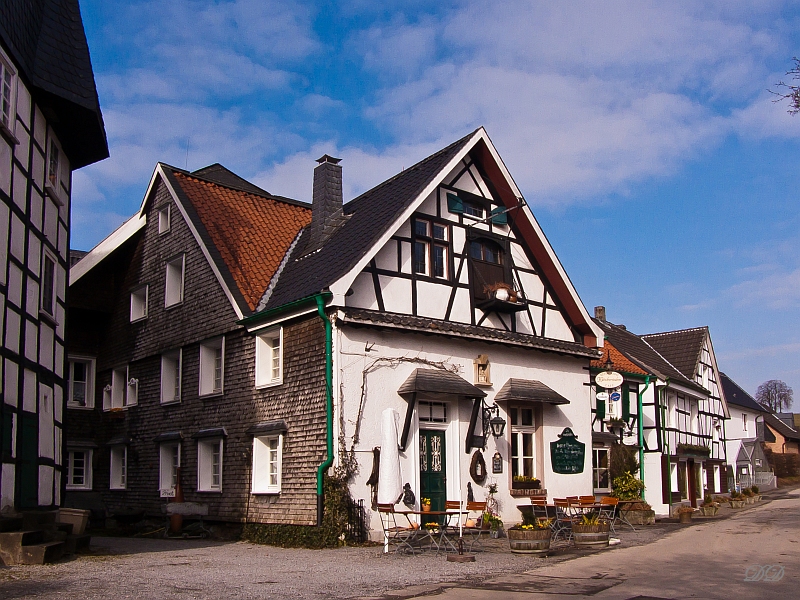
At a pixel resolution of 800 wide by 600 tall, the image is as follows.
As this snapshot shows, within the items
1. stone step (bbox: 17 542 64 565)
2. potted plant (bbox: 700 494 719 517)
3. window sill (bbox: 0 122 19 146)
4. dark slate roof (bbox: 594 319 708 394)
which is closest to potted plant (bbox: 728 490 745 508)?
dark slate roof (bbox: 594 319 708 394)

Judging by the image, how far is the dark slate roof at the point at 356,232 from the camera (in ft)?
57.9

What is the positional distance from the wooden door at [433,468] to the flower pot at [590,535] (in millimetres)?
3217

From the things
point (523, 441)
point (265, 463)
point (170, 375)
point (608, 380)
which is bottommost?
point (265, 463)

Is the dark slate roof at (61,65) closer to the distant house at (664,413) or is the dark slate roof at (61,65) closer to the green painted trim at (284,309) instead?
the green painted trim at (284,309)

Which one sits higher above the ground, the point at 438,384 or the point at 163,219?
the point at 163,219

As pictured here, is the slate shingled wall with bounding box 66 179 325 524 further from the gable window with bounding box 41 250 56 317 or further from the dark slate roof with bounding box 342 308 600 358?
the gable window with bounding box 41 250 56 317

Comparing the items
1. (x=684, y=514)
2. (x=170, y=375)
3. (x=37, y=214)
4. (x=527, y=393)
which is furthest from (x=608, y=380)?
(x=37, y=214)

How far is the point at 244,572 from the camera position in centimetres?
1241

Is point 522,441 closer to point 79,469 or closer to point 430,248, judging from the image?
point 430,248

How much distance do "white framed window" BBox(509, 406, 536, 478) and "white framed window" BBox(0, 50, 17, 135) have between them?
39.8 feet

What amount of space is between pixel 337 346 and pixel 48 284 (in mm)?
5896

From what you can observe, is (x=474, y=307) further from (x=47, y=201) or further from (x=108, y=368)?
(x=108, y=368)

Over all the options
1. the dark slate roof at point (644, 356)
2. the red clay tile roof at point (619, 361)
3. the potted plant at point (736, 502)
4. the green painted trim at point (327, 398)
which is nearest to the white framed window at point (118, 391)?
the green painted trim at point (327, 398)

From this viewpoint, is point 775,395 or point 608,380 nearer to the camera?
point 608,380
